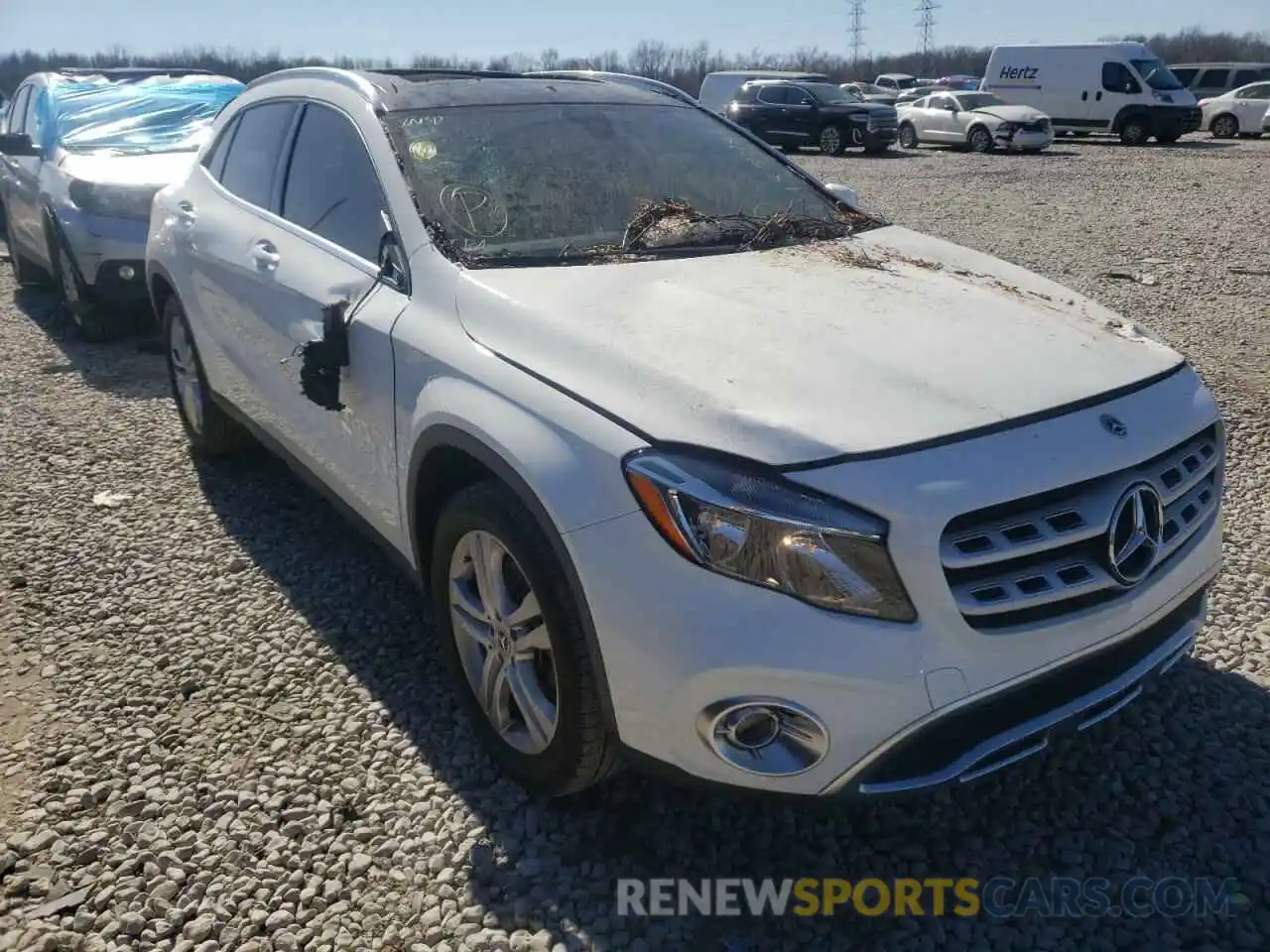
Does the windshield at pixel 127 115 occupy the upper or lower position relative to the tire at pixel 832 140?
upper

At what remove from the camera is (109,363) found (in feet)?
22.8

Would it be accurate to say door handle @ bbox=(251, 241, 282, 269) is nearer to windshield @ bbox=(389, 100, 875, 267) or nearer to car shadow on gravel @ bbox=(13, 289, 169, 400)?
windshield @ bbox=(389, 100, 875, 267)

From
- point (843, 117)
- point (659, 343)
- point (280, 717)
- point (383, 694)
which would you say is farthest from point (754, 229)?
point (843, 117)

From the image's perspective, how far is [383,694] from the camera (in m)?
3.24

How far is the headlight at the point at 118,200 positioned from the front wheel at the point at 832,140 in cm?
2054

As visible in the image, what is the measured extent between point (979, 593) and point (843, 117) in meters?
24.5

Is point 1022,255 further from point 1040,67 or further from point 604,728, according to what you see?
point 1040,67

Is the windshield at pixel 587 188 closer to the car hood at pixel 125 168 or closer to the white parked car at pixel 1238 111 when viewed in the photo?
the car hood at pixel 125 168

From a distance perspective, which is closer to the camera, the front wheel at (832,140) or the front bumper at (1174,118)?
the front bumper at (1174,118)

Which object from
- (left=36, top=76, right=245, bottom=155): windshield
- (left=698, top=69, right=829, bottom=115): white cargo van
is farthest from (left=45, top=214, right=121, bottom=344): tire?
(left=698, top=69, right=829, bottom=115): white cargo van

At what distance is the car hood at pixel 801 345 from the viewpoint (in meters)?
2.16

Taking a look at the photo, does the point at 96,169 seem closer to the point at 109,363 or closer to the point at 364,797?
the point at 109,363

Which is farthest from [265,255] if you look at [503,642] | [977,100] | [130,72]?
[977,100]

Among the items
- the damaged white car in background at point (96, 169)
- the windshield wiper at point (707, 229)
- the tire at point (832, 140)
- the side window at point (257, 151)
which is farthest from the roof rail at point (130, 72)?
the tire at point (832, 140)
